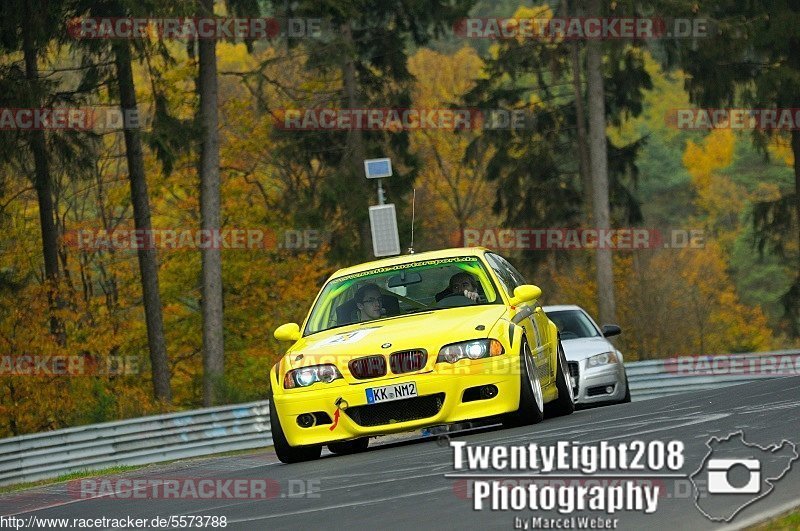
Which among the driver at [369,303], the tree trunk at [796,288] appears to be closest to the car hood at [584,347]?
the driver at [369,303]

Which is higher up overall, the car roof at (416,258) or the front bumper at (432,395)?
the car roof at (416,258)

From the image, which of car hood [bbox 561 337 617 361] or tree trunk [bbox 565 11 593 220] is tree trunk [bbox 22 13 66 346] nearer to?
car hood [bbox 561 337 617 361]

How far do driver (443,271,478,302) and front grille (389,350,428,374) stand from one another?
1.64 metres

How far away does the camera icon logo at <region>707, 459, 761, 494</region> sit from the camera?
7.91m

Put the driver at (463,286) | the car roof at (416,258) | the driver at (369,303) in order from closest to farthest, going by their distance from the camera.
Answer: the driver at (369,303), the driver at (463,286), the car roof at (416,258)

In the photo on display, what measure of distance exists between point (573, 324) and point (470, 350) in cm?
879

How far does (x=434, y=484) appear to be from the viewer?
9312 millimetres

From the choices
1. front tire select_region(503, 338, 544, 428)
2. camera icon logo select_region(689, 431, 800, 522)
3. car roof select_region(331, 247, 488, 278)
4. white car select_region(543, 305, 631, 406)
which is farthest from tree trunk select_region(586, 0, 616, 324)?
camera icon logo select_region(689, 431, 800, 522)

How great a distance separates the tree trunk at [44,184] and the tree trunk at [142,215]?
5.91 feet

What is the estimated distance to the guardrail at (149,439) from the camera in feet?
79.9

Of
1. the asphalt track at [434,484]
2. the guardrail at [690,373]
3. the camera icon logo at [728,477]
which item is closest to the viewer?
the asphalt track at [434,484]

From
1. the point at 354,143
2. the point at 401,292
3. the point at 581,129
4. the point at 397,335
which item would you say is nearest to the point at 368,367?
the point at 397,335

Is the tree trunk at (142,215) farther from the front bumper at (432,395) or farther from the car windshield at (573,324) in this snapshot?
the front bumper at (432,395)

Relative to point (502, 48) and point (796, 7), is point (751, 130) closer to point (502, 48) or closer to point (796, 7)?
point (796, 7)
